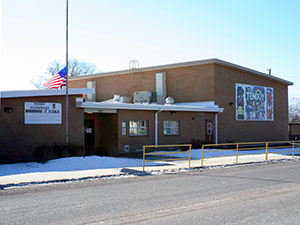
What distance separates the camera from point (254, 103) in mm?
33688

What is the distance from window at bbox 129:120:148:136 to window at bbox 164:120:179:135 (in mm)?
1757

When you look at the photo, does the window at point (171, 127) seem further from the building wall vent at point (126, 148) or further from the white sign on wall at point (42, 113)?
the white sign on wall at point (42, 113)

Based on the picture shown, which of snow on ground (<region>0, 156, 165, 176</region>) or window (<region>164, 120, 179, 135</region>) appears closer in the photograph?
Result: snow on ground (<region>0, 156, 165, 176</region>)

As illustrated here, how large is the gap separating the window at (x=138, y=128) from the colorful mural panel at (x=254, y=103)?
1028 centimetres

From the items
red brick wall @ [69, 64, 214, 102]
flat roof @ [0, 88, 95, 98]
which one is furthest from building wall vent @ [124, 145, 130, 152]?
red brick wall @ [69, 64, 214, 102]

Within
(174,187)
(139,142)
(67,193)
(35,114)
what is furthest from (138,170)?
(139,142)

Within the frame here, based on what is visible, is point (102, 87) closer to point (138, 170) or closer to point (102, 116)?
point (102, 116)

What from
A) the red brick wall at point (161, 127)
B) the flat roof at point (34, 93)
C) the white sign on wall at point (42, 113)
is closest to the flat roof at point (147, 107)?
the red brick wall at point (161, 127)

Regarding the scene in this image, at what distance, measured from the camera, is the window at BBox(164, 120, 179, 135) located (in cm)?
2605

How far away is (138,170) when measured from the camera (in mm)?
15492

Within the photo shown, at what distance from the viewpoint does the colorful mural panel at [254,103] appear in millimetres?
32281

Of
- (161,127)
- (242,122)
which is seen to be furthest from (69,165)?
(242,122)

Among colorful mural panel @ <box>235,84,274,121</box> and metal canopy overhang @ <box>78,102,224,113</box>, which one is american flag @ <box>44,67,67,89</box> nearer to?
metal canopy overhang @ <box>78,102,224,113</box>

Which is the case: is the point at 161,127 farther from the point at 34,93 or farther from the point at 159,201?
the point at 159,201
